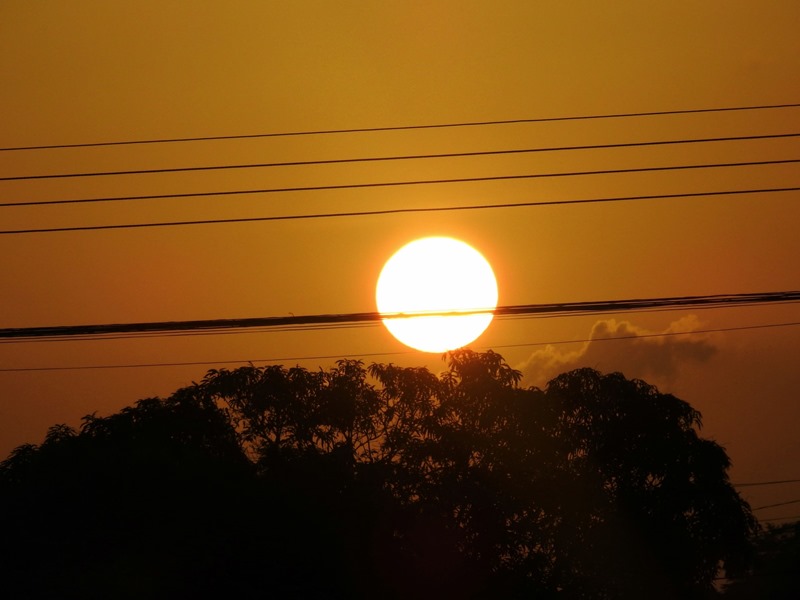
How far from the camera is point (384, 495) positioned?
76.2 ft

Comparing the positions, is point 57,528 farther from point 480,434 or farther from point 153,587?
point 480,434

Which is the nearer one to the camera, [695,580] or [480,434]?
[480,434]

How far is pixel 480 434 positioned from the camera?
1163 inches

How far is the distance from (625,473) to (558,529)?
489 centimetres

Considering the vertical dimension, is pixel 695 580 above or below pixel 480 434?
below

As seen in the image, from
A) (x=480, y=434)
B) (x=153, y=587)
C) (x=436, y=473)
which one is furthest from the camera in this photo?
(x=480, y=434)

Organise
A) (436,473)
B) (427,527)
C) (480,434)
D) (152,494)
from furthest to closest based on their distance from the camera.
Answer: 1. (480,434)
2. (436,473)
3. (427,527)
4. (152,494)

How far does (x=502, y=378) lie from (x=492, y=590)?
8254 mm

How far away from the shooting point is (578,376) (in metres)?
32.6

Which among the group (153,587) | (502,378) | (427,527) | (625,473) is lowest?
(153,587)

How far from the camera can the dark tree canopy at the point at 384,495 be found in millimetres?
18078

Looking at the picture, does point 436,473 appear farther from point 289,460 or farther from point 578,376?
point 578,376

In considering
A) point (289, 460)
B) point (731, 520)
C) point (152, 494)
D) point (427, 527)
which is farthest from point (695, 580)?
point (152, 494)

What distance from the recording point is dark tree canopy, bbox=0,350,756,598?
18078 mm
